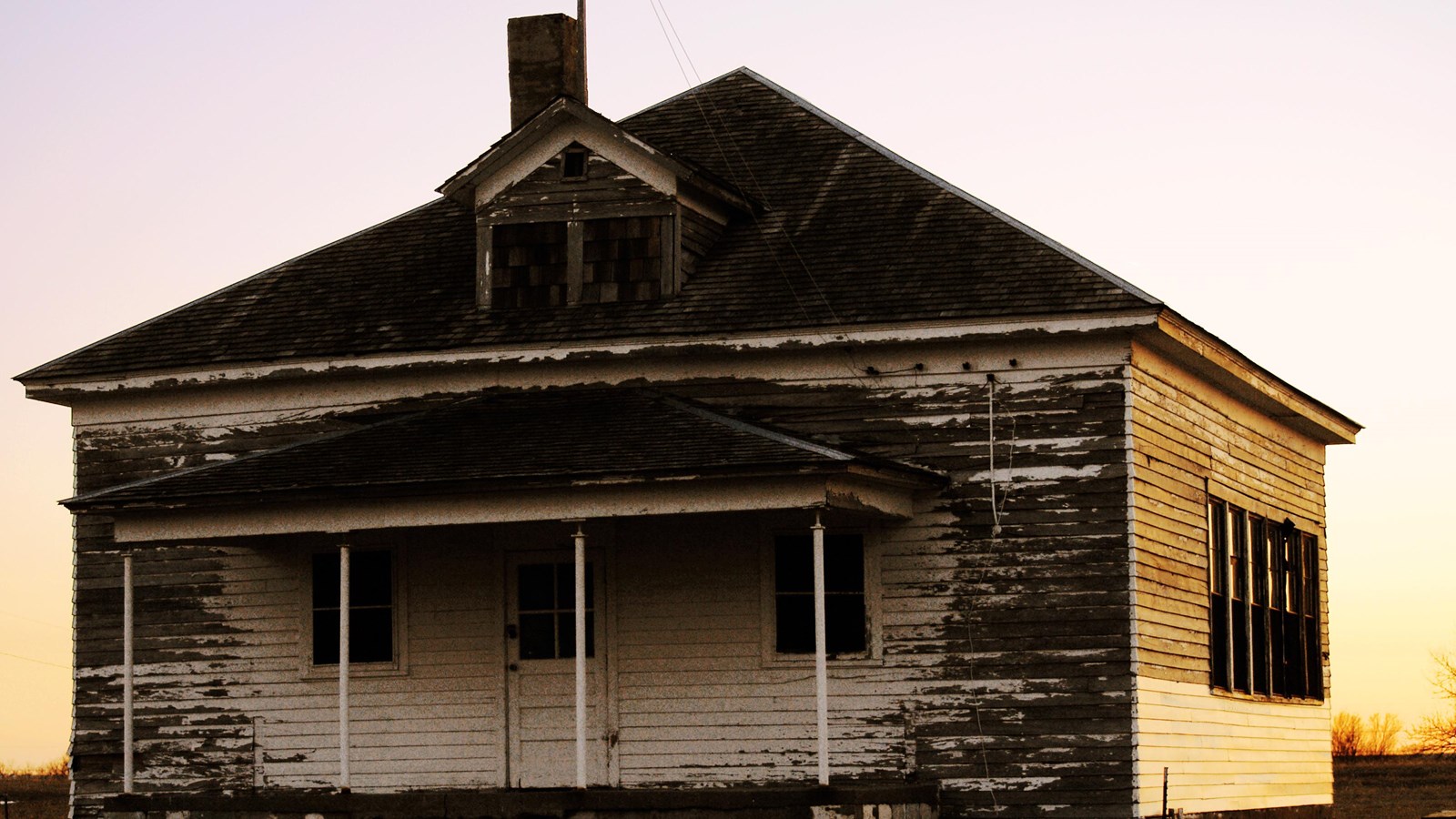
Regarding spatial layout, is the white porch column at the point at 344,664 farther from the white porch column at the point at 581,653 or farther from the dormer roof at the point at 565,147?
the dormer roof at the point at 565,147

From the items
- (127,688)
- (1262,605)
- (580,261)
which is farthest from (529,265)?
(1262,605)

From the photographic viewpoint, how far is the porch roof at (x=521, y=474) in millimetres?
17359

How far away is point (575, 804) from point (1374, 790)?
2582 cm

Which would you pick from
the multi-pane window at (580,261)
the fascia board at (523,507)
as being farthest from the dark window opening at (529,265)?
the fascia board at (523,507)

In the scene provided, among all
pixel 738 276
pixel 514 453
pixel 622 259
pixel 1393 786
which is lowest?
pixel 1393 786

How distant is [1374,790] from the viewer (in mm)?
38844

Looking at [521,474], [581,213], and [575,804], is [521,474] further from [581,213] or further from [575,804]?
[581,213]

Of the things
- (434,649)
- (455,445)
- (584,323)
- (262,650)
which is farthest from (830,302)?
(262,650)

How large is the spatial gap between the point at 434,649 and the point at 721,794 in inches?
174

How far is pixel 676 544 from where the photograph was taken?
19312mm

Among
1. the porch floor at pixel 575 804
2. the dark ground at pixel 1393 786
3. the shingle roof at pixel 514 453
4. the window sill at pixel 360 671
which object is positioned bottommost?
the dark ground at pixel 1393 786

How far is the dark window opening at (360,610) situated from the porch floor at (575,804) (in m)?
2.18

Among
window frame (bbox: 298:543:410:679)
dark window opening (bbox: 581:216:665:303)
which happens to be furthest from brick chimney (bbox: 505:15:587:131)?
window frame (bbox: 298:543:410:679)

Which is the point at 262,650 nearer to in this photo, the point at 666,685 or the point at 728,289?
the point at 666,685
